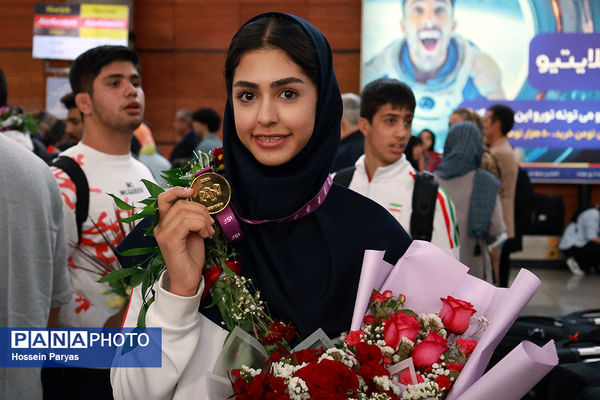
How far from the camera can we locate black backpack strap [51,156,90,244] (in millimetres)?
2311

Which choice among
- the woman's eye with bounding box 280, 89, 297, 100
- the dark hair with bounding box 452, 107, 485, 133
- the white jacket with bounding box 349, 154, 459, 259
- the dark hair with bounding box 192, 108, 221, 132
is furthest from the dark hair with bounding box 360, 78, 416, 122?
the dark hair with bounding box 192, 108, 221, 132

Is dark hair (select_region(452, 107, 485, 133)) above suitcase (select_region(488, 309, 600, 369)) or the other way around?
above

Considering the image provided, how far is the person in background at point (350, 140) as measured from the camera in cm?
379

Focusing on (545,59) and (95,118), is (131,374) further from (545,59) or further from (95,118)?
(545,59)

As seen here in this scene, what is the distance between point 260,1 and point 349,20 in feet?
4.68

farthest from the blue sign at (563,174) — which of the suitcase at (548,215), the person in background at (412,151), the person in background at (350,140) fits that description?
the person in background at (350,140)

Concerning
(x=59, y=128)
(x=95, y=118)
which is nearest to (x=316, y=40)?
(x=95, y=118)

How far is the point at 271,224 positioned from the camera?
52.9 inches

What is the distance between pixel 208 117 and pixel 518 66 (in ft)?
16.1

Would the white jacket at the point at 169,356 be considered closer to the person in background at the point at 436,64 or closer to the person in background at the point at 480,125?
the person in background at the point at 480,125

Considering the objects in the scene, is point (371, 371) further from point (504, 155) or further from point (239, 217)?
point (504, 155)

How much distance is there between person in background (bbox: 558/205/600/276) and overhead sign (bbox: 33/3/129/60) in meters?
7.00

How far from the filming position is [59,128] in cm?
537

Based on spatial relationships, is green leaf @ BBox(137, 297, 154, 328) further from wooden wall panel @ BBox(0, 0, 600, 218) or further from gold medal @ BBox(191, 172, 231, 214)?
wooden wall panel @ BBox(0, 0, 600, 218)
